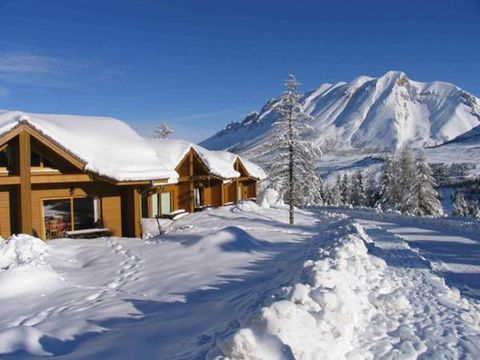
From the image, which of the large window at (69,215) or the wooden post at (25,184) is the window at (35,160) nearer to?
the wooden post at (25,184)

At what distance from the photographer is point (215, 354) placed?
4.40m

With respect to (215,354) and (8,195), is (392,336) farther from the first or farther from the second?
(8,195)

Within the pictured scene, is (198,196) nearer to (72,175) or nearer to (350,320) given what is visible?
(72,175)

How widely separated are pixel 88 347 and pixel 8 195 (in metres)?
11.2

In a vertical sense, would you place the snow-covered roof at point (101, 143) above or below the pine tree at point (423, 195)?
above

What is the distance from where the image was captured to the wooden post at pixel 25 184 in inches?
557

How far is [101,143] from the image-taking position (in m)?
16.8

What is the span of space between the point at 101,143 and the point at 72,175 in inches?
81.5

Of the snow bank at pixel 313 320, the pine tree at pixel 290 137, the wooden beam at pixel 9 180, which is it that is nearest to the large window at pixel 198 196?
the pine tree at pixel 290 137

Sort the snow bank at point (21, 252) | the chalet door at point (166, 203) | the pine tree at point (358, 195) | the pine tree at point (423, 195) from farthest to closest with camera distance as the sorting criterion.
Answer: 1. the pine tree at point (358, 195)
2. the pine tree at point (423, 195)
3. the chalet door at point (166, 203)
4. the snow bank at point (21, 252)

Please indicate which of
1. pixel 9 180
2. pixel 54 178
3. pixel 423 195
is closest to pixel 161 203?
pixel 54 178

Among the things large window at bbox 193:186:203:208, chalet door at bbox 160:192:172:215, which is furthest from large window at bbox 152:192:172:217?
large window at bbox 193:186:203:208

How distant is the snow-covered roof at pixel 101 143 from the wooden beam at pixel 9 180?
4.83 ft

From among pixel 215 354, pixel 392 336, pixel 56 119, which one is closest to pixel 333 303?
pixel 392 336
